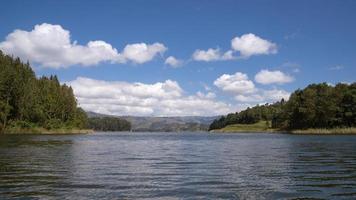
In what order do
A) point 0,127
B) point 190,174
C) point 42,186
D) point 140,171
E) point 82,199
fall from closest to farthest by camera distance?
1. point 82,199
2. point 42,186
3. point 190,174
4. point 140,171
5. point 0,127

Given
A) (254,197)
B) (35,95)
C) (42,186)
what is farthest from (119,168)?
(35,95)

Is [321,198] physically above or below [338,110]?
below

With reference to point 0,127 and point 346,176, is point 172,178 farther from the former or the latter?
point 0,127

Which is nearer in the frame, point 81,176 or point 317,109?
point 81,176

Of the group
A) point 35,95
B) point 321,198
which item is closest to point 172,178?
point 321,198

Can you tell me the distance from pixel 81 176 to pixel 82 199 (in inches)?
353

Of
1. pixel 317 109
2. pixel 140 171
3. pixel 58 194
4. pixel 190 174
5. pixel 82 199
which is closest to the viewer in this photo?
pixel 82 199

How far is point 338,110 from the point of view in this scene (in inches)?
7530

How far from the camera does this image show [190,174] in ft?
98.7

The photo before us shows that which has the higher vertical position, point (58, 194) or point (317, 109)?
point (317, 109)

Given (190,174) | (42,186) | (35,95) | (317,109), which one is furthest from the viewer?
(317,109)

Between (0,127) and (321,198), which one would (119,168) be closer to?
(321,198)

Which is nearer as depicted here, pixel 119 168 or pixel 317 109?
pixel 119 168

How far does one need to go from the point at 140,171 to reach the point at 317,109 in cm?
17915
